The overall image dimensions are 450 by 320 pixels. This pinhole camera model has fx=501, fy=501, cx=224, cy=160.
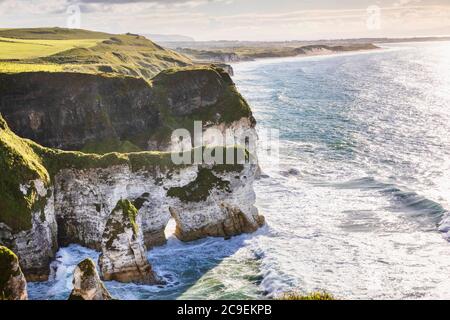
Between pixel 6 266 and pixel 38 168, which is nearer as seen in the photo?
pixel 6 266

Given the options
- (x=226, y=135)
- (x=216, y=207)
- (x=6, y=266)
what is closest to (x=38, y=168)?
(x=6, y=266)

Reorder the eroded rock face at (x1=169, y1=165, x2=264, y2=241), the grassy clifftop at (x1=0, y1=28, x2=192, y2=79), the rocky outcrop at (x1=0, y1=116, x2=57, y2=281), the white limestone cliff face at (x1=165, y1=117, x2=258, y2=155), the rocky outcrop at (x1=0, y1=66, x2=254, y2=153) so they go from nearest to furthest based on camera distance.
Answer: the rocky outcrop at (x1=0, y1=116, x2=57, y2=281)
the eroded rock face at (x1=169, y1=165, x2=264, y2=241)
the rocky outcrop at (x1=0, y1=66, x2=254, y2=153)
the white limestone cliff face at (x1=165, y1=117, x2=258, y2=155)
the grassy clifftop at (x1=0, y1=28, x2=192, y2=79)

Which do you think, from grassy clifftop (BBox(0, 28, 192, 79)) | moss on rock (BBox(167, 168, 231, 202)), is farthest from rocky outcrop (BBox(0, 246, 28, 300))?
grassy clifftop (BBox(0, 28, 192, 79))

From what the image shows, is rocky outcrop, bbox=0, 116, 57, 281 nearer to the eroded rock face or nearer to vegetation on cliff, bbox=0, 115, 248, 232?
vegetation on cliff, bbox=0, 115, 248, 232

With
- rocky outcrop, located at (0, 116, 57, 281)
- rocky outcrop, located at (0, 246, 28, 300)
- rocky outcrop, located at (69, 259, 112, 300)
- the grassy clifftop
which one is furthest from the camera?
the grassy clifftop

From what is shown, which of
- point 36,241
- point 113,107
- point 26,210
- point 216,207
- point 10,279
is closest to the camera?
point 10,279

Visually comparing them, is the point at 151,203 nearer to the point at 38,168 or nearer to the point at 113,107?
the point at 38,168
